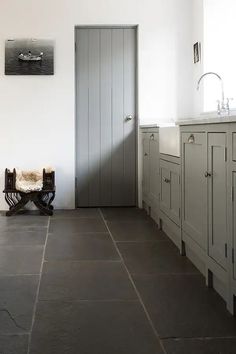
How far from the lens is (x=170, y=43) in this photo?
5809mm

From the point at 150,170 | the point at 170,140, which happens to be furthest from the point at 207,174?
the point at 150,170

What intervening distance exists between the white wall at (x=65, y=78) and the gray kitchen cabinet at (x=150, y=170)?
51 cm

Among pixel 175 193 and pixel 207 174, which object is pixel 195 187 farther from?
pixel 175 193

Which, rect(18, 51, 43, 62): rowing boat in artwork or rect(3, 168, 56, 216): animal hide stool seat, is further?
rect(18, 51, 43, 62): rowing boat in artwork

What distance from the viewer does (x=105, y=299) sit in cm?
266

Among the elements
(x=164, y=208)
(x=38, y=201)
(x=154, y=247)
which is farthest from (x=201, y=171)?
(x=38, y=201)

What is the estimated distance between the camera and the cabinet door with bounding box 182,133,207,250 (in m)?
2.98

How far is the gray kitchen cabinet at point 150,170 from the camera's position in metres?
4.82

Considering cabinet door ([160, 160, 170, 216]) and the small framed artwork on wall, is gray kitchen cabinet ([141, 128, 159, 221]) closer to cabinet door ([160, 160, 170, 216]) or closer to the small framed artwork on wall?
cabinet door ([160, 160, 170, 216])

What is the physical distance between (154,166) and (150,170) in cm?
27

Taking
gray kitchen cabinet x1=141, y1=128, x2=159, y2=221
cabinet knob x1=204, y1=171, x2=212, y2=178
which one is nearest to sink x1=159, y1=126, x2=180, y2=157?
gray kitchen cabinet x1=141, y1=128, x2=159, y2=221

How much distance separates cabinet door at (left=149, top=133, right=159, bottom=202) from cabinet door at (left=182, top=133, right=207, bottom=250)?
119 centimetres

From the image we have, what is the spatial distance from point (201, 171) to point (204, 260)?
525 millimetres

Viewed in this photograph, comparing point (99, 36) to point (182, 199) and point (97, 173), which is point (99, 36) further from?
point (182, 199)
